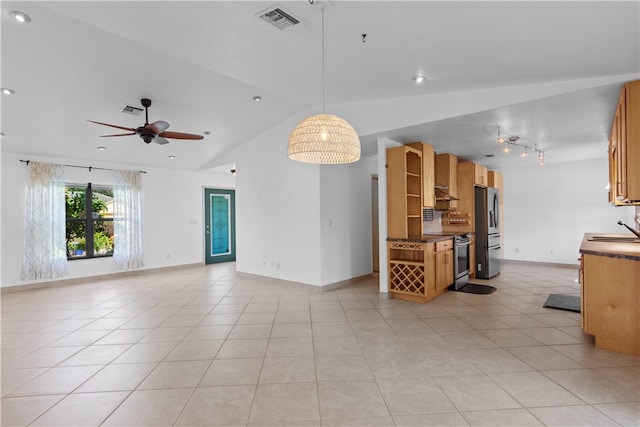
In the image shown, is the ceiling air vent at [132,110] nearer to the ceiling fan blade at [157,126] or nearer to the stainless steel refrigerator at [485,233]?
the ceiling fan blade at [157,126]

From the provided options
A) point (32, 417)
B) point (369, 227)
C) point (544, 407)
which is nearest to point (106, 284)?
point (32, 417)

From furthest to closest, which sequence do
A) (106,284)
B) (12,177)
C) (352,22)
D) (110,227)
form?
1. (110,227)
2. (106,284)
3. (12,177)
4. (352,22)

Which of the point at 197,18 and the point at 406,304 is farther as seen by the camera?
the point at 406,304

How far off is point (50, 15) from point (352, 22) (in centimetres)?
253

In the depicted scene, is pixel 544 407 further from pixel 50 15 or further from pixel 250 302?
pixel 50 15

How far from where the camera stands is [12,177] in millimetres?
5520

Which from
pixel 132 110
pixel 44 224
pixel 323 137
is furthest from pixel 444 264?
pixel 44 224

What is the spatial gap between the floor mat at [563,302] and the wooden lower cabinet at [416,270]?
1.37m

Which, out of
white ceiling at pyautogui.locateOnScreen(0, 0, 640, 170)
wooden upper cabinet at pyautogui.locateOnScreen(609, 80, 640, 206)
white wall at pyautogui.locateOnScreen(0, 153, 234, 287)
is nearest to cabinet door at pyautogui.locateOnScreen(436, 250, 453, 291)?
white ceiling at pyautogui.locateOnScreen(0, 0, 640, 170)

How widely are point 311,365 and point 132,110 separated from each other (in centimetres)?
412

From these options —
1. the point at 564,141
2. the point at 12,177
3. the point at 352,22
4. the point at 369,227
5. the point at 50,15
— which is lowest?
the point at 369,227

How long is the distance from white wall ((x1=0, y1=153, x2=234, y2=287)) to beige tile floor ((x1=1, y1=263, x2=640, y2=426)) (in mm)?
1723

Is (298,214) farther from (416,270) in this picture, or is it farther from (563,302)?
(563,302)

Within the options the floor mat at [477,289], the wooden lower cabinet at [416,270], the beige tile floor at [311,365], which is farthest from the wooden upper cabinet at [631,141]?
the floor mat at [477,289]
